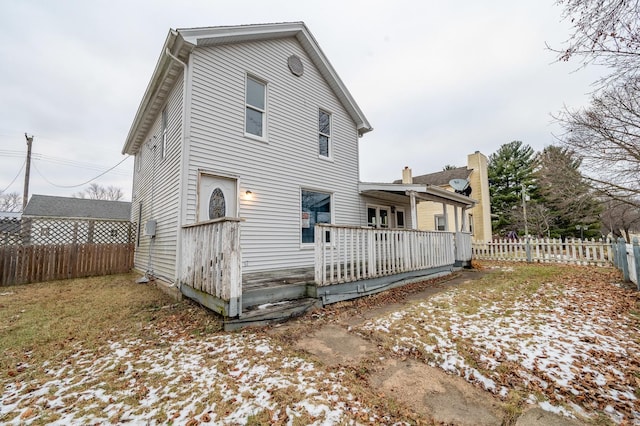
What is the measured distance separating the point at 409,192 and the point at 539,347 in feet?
18.4

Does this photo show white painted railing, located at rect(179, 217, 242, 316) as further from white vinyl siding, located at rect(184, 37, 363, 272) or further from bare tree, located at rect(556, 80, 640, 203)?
bare tree, located at rect(556, 80, 640, 203)

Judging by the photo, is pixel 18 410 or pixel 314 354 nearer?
pixel 18 410

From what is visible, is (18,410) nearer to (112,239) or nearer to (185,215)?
(185,215)

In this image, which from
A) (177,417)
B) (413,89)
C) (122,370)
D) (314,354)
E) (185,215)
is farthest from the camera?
(413,89)

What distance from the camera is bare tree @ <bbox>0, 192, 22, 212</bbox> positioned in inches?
1447

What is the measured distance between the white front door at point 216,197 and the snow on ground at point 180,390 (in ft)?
10.7

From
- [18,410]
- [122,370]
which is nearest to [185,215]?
[122,370]

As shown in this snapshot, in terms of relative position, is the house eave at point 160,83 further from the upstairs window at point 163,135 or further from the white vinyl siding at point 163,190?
the upstairs window at point 163,135

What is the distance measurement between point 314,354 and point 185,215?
13.3ft

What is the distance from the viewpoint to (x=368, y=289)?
5.82m

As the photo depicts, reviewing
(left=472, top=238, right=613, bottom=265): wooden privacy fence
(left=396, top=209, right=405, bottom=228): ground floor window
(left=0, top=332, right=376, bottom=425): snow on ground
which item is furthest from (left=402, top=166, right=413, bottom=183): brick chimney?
(left=0, top=332, right=376, bottom=425): snow on ground

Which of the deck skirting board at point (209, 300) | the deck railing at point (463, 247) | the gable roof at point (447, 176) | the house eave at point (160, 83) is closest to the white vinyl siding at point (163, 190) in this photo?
the house eave at point (160, 83)

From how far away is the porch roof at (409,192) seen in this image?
320 inches

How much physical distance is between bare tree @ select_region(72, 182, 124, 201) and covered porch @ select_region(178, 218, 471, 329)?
52.2m
